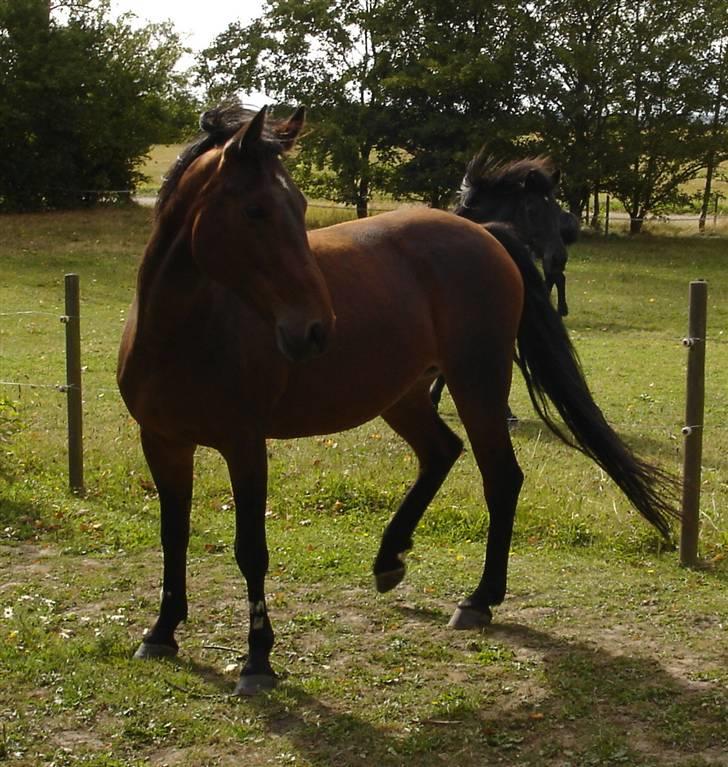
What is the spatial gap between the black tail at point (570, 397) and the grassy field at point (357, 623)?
0.58 metres

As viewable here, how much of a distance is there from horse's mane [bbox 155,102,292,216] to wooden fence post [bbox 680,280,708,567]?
9.66 feet

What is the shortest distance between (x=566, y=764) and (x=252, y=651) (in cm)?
139

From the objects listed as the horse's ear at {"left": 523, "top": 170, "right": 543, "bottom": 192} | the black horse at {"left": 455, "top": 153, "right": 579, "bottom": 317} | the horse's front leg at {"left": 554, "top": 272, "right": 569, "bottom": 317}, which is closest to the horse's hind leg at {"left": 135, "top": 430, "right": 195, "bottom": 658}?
the black horse at {"left": 455, "top": 153, "right": 579, "bottom": 317}

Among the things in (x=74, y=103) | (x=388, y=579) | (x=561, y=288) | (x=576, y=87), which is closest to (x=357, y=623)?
(x=388, y=579)

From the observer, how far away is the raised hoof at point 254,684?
420cm

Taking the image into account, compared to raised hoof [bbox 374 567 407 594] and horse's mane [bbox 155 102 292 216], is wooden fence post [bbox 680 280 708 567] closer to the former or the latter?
raised hoof [bbox 374 567 407 594]

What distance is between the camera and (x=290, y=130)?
4090 mm

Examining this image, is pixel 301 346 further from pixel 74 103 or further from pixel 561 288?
pixel 74 103

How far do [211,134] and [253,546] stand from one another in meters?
1.70

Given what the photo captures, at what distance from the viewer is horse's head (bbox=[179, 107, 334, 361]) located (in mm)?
3631

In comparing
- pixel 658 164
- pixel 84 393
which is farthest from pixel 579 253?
pixel 84 393

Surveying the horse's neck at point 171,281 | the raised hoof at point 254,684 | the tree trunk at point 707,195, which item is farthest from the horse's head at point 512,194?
the tree trunk at point 707,195

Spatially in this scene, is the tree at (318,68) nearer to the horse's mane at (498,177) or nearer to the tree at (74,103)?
the tree at (74,103)

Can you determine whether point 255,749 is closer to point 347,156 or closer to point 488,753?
point 488,753
